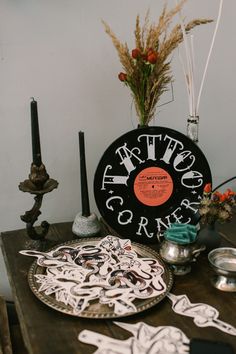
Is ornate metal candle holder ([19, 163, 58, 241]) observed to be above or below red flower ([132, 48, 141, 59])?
below

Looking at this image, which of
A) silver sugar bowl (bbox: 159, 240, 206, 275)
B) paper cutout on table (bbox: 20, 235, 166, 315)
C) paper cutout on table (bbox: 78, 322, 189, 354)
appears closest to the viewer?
paper cutout on table (bbox: 78, 322, 189, 354)

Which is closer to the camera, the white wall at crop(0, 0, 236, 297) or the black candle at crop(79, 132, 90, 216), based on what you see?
the black candle at crop(79, 132, 90, 216)

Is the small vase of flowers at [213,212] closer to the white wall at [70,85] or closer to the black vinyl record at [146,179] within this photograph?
the black vinyl record at [146,179]

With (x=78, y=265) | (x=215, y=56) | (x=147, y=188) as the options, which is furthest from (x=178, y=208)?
(x=215, y=56)

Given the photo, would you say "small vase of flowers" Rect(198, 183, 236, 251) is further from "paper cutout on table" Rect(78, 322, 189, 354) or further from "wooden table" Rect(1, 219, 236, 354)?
"paper cutout on table" Rect(78, 322, 189, 354)

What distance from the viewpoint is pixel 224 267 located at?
3.45 ft

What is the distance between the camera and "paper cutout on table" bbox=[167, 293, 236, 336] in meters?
0.88

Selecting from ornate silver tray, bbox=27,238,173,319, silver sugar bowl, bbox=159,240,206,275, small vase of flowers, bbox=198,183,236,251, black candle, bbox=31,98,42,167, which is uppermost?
black candle, bbox=31,98,42,167

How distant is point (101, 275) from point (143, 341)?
0.23 meters

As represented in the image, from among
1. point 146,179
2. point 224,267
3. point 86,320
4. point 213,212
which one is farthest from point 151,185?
point 86,320

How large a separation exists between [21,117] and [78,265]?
1.90 ft

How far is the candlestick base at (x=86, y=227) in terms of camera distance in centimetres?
126

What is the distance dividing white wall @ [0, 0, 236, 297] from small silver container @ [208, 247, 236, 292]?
0.59 meters

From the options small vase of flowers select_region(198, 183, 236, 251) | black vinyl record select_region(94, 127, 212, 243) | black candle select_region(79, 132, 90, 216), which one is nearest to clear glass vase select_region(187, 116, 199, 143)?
black vinyl record select_region(94, 127, 212, 243)
